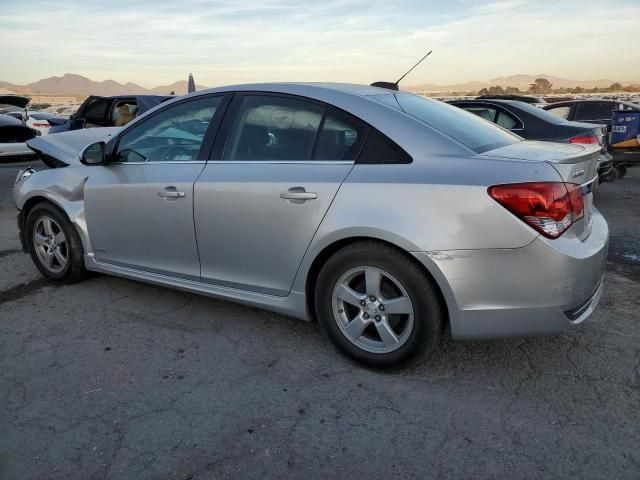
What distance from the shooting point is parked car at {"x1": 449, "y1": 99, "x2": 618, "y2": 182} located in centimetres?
727

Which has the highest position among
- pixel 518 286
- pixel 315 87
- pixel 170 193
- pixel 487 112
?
pixel 315 87

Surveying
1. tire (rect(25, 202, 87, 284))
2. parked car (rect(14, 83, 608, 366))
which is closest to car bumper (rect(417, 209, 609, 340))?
parked car (rect(14, 83, 608, 366))

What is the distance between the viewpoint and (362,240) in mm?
3059

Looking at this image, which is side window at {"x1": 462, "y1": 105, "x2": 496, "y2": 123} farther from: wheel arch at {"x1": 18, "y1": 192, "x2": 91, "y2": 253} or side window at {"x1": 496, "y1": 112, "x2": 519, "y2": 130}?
wheel arch at {"x1": 18, "y1": 192, "x2": 91, "y2": 253}

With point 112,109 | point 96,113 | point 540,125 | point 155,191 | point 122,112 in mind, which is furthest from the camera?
point 96,113

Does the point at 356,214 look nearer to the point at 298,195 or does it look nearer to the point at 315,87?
the point at 298,195

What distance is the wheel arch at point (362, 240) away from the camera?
9.30 ft

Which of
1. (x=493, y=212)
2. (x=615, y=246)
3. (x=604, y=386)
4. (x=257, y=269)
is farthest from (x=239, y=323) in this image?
(x=615, y=246)

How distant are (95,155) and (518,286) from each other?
3152 millimetres

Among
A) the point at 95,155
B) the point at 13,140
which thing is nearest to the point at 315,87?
the point at 95,155

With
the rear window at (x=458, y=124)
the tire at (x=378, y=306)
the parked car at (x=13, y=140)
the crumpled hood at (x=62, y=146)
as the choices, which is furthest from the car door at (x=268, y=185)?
the parked car at (x=13, y=140)

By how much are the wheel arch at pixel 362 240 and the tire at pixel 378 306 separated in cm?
2

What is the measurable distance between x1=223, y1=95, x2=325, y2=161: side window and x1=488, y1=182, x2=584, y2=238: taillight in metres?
1.18

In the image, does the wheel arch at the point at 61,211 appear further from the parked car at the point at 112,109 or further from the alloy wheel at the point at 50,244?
the parked car at the point at 112,109
